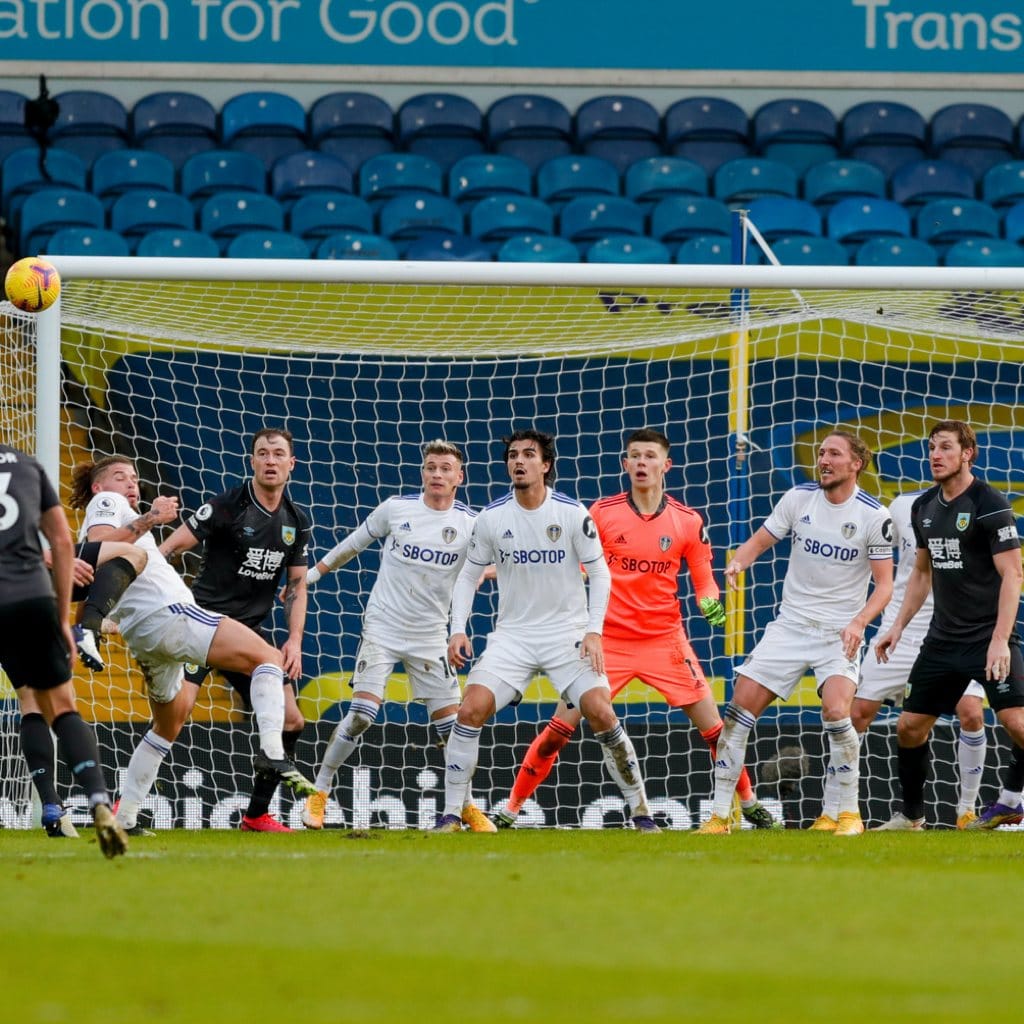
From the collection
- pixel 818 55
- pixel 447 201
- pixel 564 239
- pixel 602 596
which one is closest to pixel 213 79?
pixel 447 201

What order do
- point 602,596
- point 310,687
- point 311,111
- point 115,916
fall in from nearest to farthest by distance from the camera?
point 115,916, point 602,596, point 310,687, point 311,111

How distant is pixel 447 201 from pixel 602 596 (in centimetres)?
702

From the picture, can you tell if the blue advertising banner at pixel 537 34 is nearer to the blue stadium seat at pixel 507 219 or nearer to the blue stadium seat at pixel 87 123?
the blue stadium seat at pixel 87 123

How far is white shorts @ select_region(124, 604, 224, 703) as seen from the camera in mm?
8484

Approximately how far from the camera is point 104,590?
26.6 ft

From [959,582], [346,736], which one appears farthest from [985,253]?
[346,736]

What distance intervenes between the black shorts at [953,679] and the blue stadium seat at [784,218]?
6.51 meters

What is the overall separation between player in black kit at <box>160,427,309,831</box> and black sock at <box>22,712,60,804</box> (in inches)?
68.6

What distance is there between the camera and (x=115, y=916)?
5129 millimetres

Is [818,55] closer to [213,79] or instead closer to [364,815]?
[213,79]

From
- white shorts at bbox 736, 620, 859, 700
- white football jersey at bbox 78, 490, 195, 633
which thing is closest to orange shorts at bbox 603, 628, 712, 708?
white shorts at bbox 736, 620, 859, 700

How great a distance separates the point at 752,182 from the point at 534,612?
789 centimetres

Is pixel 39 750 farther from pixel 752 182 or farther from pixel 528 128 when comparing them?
pixel 528 128

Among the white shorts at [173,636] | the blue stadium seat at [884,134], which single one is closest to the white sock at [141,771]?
the white shorts at [173,636]
